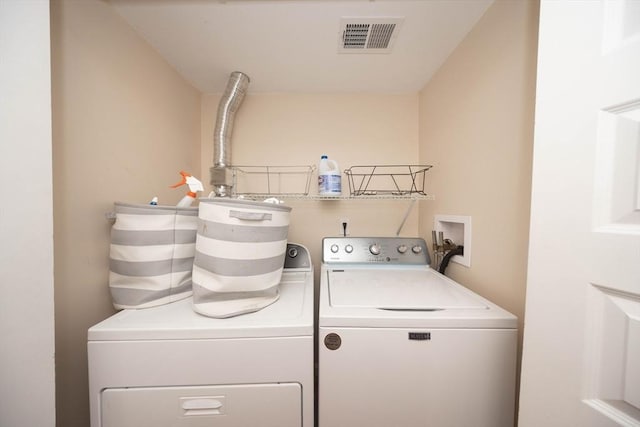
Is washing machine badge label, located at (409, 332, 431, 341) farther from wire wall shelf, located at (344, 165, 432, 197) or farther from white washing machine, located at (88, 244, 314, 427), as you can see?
wire wall shelf, located at (344, 165, 432, 197)

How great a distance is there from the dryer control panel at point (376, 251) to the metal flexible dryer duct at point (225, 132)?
895mm

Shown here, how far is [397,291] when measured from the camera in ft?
3.42

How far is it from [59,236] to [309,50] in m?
1.52

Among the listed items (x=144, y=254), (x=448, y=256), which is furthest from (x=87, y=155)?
(x=448, y=256)

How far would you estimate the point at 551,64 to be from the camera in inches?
23.9

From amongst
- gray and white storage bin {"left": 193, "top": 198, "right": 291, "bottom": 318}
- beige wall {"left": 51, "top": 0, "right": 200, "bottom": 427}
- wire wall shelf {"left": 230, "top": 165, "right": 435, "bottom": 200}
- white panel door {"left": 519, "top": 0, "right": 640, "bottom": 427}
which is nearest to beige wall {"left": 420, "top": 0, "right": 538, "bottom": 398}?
white panel door {"left": 519, "top": 0, "right": 640, "bottom": 427}

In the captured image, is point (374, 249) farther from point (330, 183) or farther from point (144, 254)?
point (144, 254)

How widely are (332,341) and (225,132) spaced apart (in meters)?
1.56

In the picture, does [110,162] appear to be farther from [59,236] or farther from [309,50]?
[309,50]

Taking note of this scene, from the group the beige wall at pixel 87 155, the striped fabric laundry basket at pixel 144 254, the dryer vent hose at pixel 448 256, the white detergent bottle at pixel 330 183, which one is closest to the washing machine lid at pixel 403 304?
the dryer vent hose at pixel 448 256

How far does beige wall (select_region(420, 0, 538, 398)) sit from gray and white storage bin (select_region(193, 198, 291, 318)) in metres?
1.04

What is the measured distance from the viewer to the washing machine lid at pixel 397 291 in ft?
2.92

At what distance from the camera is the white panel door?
50cm

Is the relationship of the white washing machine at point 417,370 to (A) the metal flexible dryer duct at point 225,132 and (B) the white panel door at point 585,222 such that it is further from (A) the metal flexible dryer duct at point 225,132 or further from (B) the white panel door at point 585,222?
(A) the metal flexible dryer duct at point 225,132
